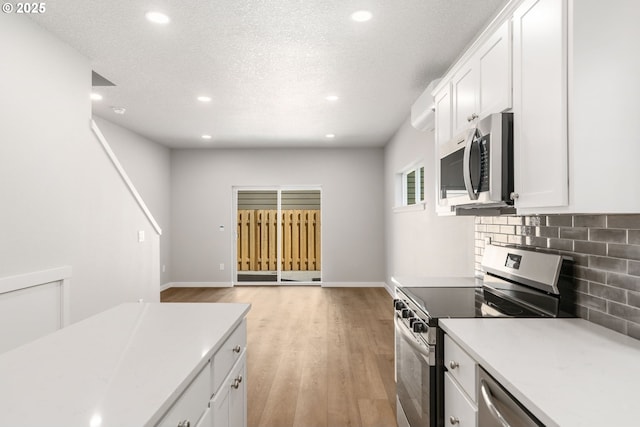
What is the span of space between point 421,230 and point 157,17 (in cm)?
343

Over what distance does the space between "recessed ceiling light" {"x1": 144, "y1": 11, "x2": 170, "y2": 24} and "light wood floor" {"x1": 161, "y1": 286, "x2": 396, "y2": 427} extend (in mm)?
2669

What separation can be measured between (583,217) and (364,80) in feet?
8.51

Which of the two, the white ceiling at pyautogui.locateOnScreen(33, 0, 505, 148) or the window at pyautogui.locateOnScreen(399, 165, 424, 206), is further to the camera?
the window at pyautogui.locateOnScreen(399, 165, 424, 206)

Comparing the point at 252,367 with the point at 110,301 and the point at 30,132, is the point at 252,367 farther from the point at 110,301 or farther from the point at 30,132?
the point at 30,132

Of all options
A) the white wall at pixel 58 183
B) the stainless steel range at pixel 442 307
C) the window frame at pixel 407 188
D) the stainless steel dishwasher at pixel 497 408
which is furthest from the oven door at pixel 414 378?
the window frame at pixel 407 188

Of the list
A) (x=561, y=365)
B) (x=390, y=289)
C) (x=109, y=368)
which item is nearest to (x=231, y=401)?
(x=109, y=368)

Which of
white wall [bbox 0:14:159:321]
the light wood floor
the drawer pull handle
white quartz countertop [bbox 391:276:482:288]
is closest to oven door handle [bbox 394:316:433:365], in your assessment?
white quartz countertop [bbox 391:276:482:288]

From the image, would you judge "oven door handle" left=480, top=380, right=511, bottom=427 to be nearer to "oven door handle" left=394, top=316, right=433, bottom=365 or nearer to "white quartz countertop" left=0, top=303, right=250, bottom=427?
"oven door handle" left=394, top=316, right=433, bottom=365

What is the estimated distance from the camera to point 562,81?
1.30 m

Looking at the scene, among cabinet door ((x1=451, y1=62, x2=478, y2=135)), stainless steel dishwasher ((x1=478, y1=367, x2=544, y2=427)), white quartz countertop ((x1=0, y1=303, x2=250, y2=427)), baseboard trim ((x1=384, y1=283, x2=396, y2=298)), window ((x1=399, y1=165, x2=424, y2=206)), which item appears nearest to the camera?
white quartz countertop ((x1=0, y1=303, x2=250, y2=427))

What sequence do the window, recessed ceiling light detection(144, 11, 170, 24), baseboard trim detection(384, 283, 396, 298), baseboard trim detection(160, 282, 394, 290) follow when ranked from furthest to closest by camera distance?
baseboard trim detection(160, 282, 394, 290) → baseboard trim detection(384, 283, 396, 298) → the window → recessed ceiling light detection(144, 11, 170, 24)

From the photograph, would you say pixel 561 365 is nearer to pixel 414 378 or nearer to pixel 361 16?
pixel 414 378

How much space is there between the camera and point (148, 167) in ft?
21.8

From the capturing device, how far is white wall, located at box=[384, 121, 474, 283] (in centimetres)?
336
